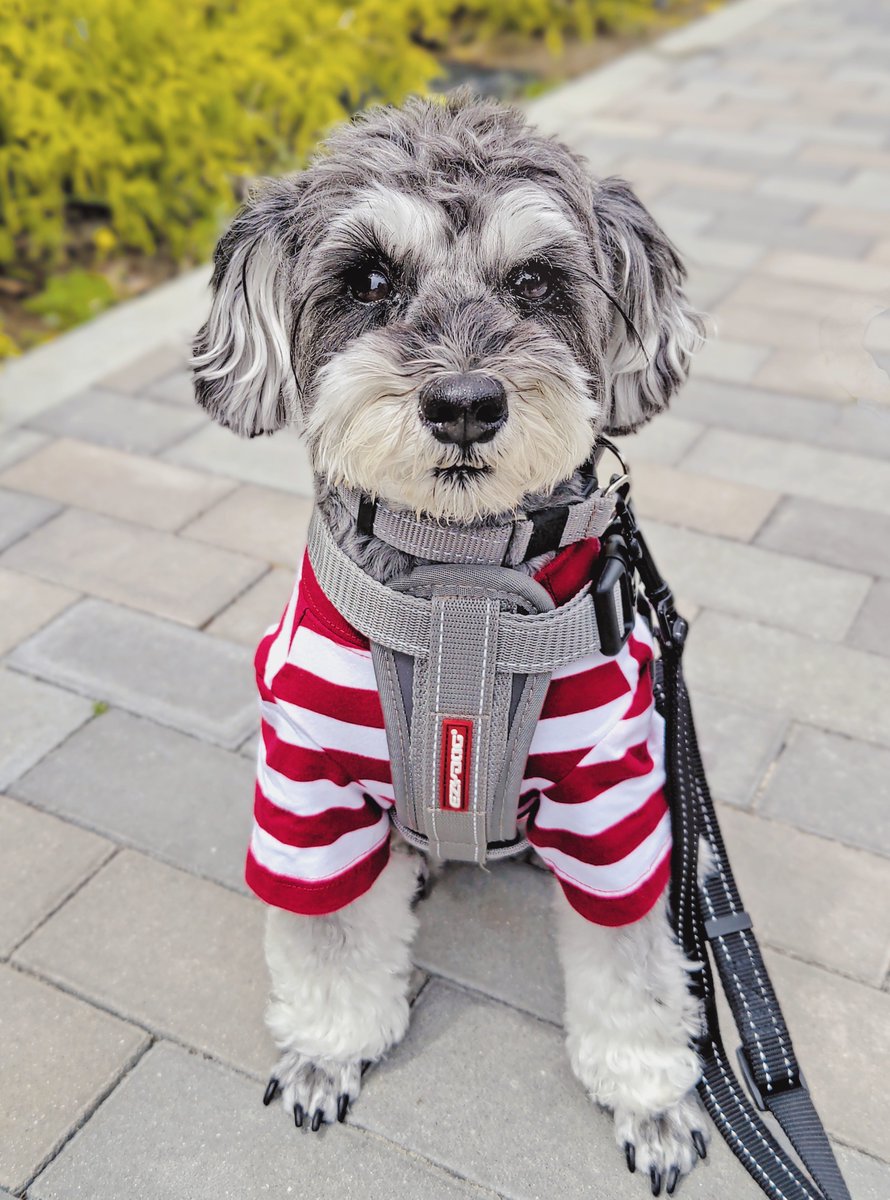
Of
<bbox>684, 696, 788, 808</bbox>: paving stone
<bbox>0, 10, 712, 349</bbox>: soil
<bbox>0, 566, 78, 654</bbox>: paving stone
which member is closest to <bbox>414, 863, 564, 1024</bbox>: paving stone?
<bbox>684, 696, 788, 808</bbox>: paving stone

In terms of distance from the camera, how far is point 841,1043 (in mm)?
2400

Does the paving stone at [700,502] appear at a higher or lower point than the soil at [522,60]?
higher

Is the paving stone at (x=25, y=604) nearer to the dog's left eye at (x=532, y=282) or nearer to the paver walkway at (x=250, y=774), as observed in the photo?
the paver walkway at (x=250, y=774)

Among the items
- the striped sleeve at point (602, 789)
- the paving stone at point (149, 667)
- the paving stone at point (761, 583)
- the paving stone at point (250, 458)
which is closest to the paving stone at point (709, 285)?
the paving stone at point (761, 583)

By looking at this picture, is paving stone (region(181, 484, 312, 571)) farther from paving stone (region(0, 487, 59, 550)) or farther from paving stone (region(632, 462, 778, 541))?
paving stone (region(632, 462, 778, 541))

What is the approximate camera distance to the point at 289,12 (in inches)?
250

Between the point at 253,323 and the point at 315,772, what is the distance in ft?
2.77

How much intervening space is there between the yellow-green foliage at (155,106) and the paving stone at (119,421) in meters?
1.42

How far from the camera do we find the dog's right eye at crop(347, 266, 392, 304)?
202 cm

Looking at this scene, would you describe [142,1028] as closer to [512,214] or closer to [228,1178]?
[228,1178]

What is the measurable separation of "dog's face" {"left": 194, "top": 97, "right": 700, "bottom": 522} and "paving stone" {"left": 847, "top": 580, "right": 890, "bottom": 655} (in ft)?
5.20

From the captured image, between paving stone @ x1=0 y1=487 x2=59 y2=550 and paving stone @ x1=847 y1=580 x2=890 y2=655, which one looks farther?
paving stone @ x1=0 y1=487 x2=59 y2=550

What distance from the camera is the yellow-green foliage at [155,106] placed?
216 inches

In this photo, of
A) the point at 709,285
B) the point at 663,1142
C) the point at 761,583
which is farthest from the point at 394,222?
the point at 709,285
